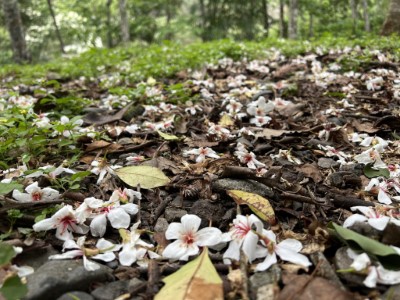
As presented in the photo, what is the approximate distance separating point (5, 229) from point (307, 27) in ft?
70.2

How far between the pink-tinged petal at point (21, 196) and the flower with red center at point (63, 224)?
291 mm

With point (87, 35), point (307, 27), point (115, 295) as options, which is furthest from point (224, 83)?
point (307, 27)

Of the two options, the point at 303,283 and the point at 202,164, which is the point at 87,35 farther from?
the point at 303,283

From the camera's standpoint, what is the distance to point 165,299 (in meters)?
1.34

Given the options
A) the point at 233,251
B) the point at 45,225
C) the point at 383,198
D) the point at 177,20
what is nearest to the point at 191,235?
the point at 233,251

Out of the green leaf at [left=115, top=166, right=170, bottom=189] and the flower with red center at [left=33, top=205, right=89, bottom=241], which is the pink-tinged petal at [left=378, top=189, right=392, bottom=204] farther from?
the flower with red center at [left=33, top=205, right=89, bottom=241]

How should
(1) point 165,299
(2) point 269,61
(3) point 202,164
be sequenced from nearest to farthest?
1. (1) point 165,299
2. (3) point 202,164
3. (2) point 269,61

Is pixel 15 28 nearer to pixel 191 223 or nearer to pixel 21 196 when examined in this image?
pixel 21 196

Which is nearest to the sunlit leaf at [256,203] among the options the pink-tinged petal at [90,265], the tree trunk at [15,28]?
the pink-tinged petal at [90,265]

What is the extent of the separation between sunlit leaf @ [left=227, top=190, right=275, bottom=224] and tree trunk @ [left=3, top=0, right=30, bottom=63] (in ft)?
38.6

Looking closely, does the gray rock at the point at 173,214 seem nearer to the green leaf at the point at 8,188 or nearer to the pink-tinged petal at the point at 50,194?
the pink-tinged petal at the point at 50,194

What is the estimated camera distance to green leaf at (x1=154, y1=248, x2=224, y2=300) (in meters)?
1.34

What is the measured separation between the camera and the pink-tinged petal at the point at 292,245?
159 cm

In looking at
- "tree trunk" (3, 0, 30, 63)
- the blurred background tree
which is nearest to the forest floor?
"tree trunk" (3, 0, 30, 63)
